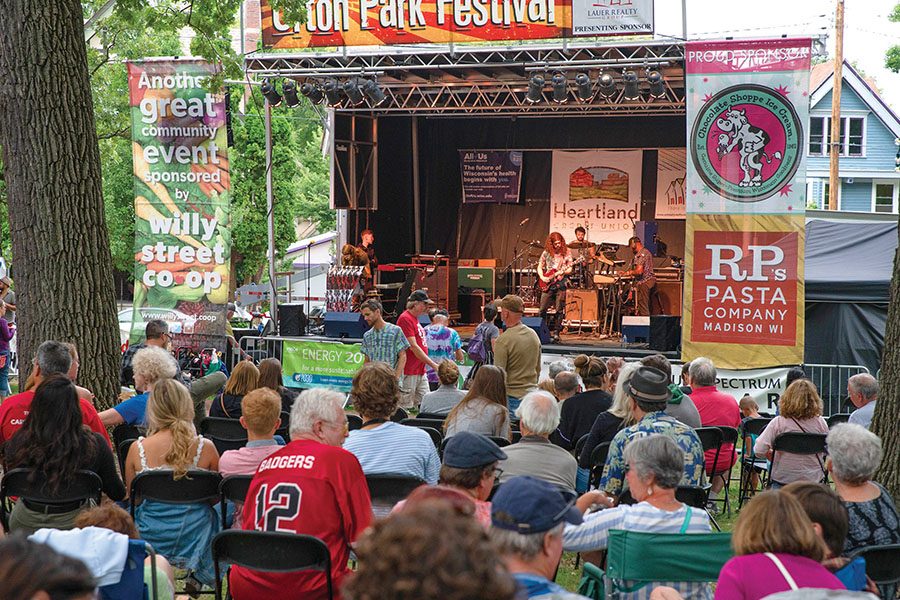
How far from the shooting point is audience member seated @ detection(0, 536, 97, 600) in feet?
6.18

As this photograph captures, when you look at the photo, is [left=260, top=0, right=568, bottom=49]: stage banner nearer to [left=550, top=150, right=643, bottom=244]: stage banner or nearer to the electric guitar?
the electric guitar

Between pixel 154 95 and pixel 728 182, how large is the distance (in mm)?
6944

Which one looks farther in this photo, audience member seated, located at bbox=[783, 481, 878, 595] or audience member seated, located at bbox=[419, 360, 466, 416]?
audience member seated, located at bbox=[419, 360, 466, 416]

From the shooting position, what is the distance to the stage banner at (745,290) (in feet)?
37.1

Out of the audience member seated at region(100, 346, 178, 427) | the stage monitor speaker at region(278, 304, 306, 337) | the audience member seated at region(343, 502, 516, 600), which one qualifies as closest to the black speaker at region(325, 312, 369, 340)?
the stage monitor speaker at region(278, 304, 306, 337)

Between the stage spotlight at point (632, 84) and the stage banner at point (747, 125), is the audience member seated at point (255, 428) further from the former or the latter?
the stage spotlight at point (632, 84)

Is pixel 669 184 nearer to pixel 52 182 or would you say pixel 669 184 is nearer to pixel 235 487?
pixel 52 182

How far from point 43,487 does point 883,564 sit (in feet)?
10.9

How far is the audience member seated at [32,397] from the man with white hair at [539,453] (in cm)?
186

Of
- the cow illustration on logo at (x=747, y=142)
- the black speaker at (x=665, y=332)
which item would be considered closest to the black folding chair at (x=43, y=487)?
the cow illustration on logo at (x=747, y=142)

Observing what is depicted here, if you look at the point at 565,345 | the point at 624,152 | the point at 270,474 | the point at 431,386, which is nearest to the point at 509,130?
the point at 624,152

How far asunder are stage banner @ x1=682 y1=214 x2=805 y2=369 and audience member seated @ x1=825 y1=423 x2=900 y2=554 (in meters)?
7.76

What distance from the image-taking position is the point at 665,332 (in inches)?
525

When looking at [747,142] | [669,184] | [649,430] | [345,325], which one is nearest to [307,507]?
[649,430]
